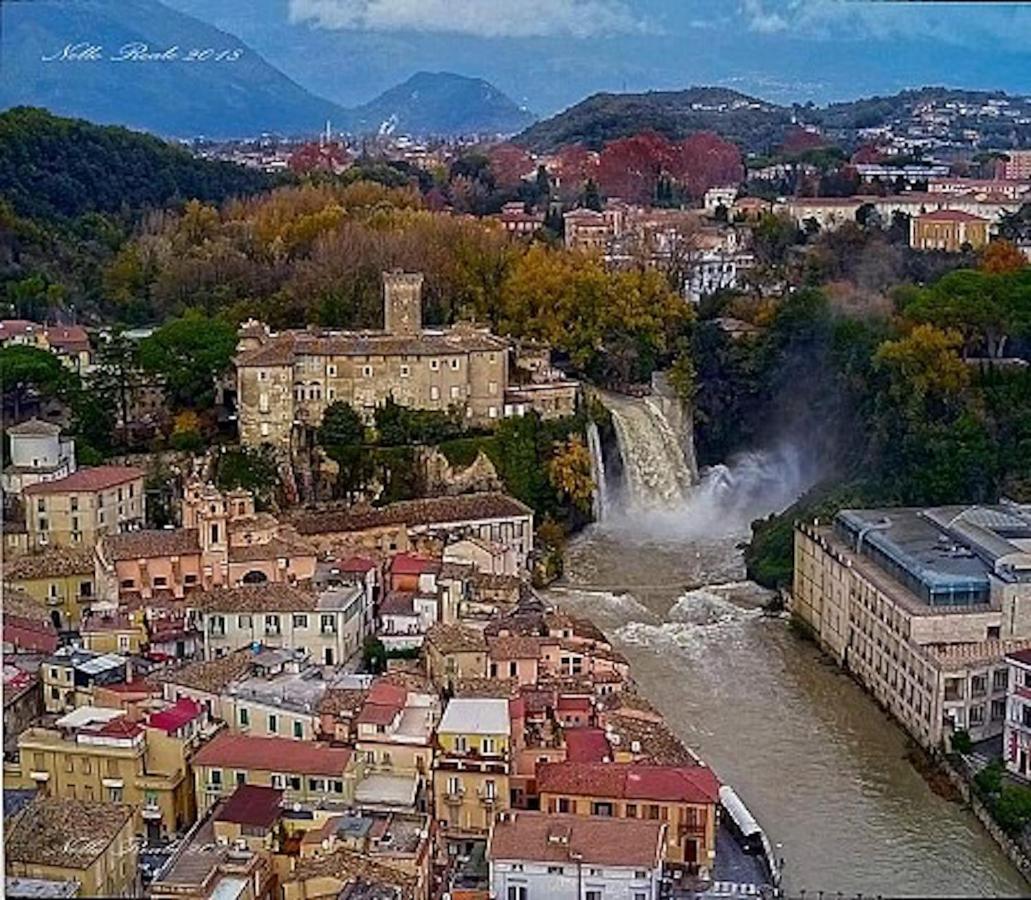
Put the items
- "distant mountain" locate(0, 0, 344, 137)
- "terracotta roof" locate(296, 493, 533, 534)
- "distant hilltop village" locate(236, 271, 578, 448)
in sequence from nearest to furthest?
"distant mountain" locate(0, 0, 344, 137), "terracotta roof" locate(296, 493, 533, 534), "distant hilltop village" locate(236, 271, 578, 448)

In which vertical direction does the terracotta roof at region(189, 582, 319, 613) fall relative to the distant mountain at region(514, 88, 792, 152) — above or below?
below

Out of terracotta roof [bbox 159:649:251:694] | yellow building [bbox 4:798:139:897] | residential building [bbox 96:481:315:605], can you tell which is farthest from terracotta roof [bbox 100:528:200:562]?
yellow building [bbox 4:798:139:897]

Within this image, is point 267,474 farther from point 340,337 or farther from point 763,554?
point 763,554

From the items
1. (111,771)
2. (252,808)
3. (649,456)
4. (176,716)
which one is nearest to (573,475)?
(649,456)

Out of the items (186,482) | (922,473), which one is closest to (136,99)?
(186,482)

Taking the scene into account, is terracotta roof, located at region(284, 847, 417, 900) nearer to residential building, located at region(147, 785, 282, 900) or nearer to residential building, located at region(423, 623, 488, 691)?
residential building, located at region(147, 785, 282, 900)

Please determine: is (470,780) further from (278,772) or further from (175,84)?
(175,84)

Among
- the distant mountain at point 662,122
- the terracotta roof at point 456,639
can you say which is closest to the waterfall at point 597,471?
the terracotta roof at point 456,639
